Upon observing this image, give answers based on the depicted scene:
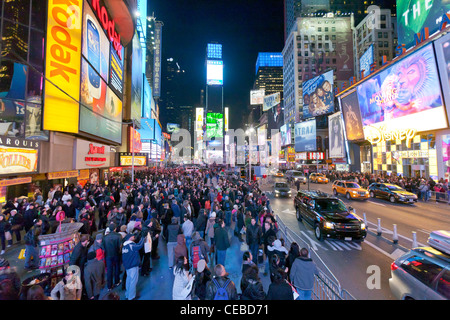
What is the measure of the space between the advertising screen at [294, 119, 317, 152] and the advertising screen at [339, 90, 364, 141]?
20.2 meters

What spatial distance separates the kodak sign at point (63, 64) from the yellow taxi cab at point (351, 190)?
22.9 m

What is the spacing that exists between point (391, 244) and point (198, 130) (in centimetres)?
14147

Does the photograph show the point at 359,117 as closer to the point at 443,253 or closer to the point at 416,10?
the point at 416,10

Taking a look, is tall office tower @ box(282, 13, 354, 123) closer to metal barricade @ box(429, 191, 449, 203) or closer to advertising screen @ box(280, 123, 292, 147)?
advertising screen @ box(280, 123, 292, 147)

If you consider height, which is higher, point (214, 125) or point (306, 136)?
point (214, 125)

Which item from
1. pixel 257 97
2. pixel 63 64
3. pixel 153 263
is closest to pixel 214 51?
pixel 257 97

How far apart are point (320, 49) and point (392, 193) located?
73643 millimetres

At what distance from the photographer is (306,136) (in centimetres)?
5919

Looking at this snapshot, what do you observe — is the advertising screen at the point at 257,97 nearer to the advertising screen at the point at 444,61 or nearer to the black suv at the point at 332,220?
the advertising screen at the point at 444,61

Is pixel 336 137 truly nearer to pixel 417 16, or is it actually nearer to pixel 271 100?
pixel 417 16

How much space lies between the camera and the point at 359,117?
32.6 metres

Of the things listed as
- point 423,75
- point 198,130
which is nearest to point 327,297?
point 423,75

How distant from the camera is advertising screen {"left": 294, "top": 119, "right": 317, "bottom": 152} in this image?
5703cm

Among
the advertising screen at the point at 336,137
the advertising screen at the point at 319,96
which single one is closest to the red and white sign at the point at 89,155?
the advertising screen at the point at 336,137
